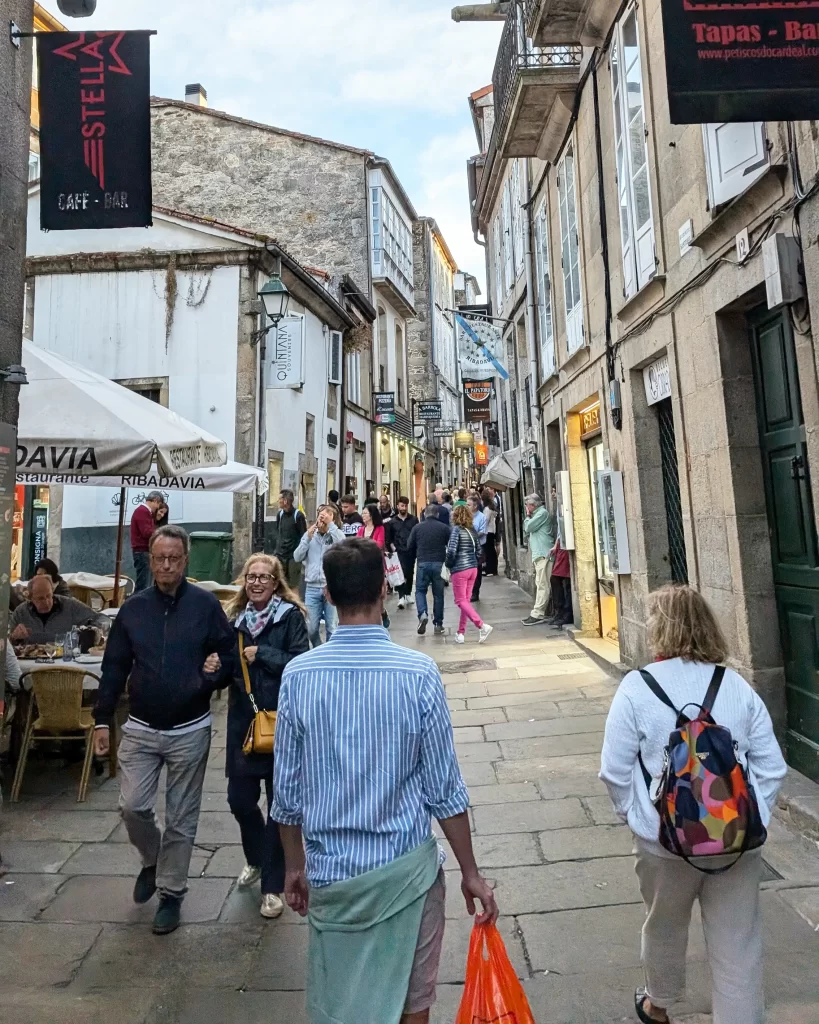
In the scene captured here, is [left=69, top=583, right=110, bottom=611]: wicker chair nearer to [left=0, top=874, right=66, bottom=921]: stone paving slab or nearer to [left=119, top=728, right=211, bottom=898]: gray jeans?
[left=0, top=874, right=66, bottom=921]: stone paving slab

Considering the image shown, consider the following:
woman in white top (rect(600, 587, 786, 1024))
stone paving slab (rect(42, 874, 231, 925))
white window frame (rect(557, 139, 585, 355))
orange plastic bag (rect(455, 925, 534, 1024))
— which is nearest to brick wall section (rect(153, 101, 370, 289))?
white window frame (rect(557, 139, 585, 355))

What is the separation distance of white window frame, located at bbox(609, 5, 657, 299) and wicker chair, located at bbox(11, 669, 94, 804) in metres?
5.82

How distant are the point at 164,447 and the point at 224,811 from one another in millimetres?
2701

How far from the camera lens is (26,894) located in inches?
152

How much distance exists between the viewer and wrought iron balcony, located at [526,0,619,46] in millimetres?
7836

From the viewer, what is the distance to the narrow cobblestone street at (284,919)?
2906 millimetres

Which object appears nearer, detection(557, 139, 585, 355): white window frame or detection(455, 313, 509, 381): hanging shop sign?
detection(557, 139, 585, 355): white window frame

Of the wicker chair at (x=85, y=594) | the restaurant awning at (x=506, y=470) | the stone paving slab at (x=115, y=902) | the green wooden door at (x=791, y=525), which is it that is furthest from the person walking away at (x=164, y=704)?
the restaurant awning at (x=506, y=470)

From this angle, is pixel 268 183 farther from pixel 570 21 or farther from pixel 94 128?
pixel 94 128

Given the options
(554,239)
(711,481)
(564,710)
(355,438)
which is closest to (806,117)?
(711,481)

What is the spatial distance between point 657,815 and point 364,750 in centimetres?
107

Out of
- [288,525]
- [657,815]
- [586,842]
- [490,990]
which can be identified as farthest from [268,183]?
[490,990]

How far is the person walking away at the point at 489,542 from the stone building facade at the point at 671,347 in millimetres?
6310

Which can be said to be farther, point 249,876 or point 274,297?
point 274,297
